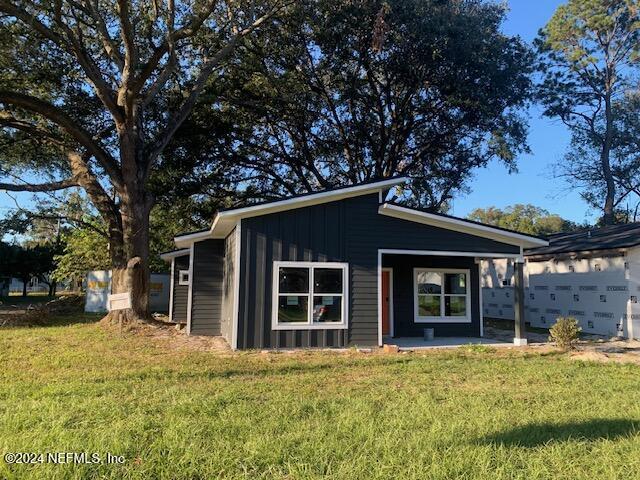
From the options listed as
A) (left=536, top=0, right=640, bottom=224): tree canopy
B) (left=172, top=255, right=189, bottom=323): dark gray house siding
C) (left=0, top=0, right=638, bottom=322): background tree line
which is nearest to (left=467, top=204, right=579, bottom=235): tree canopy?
(left=536, top=0, right=640, bottom=224): tree canopy

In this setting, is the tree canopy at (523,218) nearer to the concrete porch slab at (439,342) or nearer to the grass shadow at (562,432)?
the concrete porch slab at (439,342)

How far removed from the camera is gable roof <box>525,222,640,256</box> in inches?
570

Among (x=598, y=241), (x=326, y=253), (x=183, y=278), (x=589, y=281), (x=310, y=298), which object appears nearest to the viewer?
(x=310, y=298)

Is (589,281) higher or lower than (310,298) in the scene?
higher

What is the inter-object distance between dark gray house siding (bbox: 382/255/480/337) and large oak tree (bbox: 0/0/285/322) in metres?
7.48

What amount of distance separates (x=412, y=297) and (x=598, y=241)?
23.5 feet

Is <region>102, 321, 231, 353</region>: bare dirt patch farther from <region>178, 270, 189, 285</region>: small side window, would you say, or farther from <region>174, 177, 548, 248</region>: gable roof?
<region>174, 177, 548, 248</region>: gable roof

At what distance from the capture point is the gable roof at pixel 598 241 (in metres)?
14.5

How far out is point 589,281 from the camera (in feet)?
51.0

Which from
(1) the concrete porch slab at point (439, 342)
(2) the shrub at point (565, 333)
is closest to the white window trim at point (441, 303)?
(1) the concrete porch slab at point (439, 342)

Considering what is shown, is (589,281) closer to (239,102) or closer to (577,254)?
(577,254)

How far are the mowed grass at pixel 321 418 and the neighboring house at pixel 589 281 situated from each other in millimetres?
6478

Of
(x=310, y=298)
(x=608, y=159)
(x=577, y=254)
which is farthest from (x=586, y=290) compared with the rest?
(x=608, y=159)

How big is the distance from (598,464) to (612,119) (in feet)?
97.6
